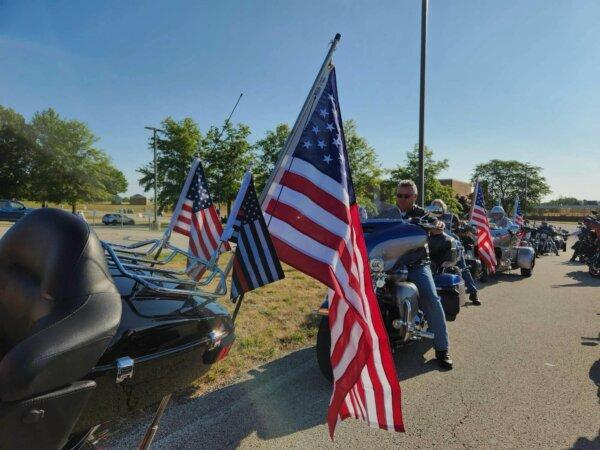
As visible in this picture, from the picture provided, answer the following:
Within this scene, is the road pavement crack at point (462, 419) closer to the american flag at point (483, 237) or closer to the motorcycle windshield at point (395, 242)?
the motorcycle windshield at point (395, 242)

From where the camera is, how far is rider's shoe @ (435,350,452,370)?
13.8 ft

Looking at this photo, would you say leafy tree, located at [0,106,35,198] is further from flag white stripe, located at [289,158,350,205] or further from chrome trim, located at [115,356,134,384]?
chrome trim, located at [115,356,134,384]

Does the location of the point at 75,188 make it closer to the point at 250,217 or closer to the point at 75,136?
the point at 75,136

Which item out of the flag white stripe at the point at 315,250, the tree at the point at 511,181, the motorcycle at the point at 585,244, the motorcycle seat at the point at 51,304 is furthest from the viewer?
the tree at the point at 511,181

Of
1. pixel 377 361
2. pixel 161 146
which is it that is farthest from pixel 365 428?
pixel 161 146

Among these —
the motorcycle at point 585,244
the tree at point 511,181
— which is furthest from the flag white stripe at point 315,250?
the tree at point 511,181

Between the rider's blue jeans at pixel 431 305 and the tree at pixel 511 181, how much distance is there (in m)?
89.8

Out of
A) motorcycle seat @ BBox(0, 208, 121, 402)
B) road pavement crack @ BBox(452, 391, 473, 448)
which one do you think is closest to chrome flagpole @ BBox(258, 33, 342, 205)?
motorcycle seat @ BBox(0, 208, 121, 402)

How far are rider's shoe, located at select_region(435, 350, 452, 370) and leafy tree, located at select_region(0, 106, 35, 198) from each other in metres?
44.1

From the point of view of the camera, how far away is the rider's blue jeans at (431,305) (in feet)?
14.0

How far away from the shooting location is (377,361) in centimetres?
249

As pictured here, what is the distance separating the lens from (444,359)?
4.23 m

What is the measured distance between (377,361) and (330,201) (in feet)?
3.28

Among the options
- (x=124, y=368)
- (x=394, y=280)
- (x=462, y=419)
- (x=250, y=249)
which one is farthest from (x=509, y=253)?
(x=124, y=368)
